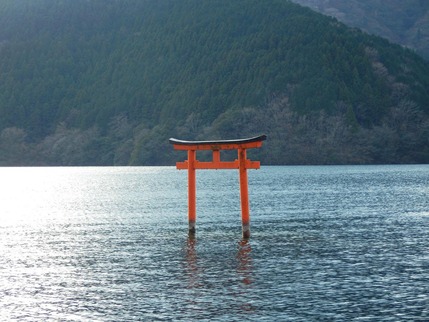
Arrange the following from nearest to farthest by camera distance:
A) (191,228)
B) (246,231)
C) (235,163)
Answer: (235,163), (246,231), (191,228)

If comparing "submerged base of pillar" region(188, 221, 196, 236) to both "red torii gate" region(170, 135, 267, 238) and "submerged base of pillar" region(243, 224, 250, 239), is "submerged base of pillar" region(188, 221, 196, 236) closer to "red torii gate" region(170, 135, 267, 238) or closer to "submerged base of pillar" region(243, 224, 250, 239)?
"red torii gate" region(170, 135, 267, 238)

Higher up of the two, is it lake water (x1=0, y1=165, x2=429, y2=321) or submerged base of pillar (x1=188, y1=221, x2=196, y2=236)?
submerged base of pillar (x1=188, y1=221, x2=196, y2=236)

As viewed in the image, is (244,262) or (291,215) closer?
(244,262)

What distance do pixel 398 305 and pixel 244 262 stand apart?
345 inches

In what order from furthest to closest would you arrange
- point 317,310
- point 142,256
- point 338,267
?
point 142,256
point 338,267
point 317,310

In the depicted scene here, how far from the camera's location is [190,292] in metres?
24.3

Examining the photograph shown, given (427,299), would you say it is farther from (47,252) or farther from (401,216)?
(401,216)

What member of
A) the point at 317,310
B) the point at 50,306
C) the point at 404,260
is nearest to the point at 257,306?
the point at 317,310

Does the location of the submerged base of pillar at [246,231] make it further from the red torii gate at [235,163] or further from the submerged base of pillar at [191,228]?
the submerged base of pillar at [191,228]

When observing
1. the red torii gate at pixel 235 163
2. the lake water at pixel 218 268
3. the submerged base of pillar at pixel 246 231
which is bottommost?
the lake water at pixel 218 268

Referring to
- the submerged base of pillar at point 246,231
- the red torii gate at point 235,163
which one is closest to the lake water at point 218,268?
the submerged base of pillar at point 246,231

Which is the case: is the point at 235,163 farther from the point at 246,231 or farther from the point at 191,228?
the point at 191,228

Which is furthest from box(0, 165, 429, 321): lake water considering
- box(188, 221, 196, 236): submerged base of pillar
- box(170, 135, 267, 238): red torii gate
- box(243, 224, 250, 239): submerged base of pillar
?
box(170, 135, 267, 238): red torii gate

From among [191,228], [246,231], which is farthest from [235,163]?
[191,228]
